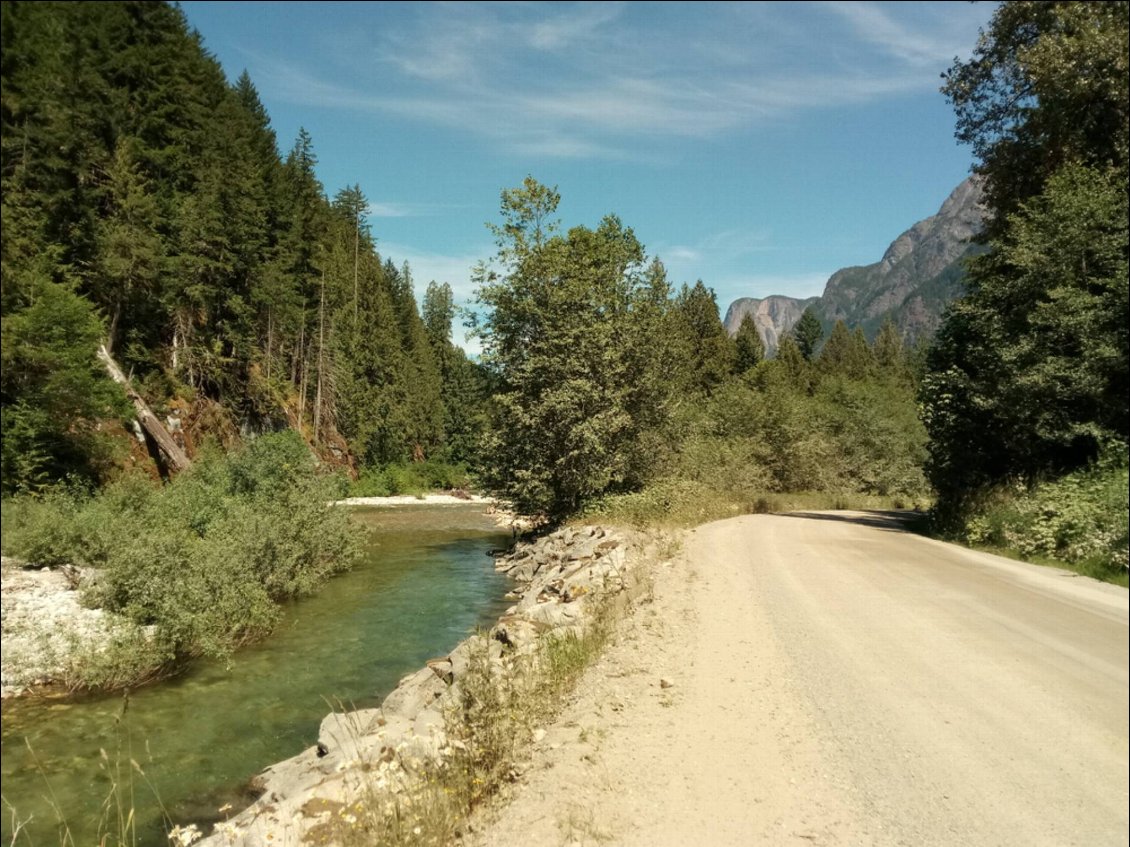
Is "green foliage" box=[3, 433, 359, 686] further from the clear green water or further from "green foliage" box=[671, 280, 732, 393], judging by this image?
"green foliage" box=[671, 280, 732, 393]

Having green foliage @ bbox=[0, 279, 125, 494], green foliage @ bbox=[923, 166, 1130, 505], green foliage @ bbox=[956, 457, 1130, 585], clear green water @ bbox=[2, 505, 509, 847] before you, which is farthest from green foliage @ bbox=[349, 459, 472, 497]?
green foliage @ bbox=[956, 457, 1130, 585]

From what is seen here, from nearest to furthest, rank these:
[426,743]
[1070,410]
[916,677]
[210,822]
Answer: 1. [1070,410]
2. [916,677]
3. [426,743]
4. [210,822]

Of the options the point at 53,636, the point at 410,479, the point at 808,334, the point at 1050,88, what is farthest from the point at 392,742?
the point at 808,334

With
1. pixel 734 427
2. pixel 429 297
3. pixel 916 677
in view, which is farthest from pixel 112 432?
pixel 429 297

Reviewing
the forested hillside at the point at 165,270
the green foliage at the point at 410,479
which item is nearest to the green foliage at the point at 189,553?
the forested hillside at the point at 165,270

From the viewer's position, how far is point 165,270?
84.5ft

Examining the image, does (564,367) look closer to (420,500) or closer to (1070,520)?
(1070,520)

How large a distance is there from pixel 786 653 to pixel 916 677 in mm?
1992

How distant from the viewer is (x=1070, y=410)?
3154mm

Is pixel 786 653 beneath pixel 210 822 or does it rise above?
above

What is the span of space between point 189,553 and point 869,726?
41.8 ft

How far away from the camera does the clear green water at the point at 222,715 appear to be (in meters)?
7.43

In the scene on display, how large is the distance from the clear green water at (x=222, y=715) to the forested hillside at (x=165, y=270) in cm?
369

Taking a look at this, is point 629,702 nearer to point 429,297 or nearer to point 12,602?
point 12,602
